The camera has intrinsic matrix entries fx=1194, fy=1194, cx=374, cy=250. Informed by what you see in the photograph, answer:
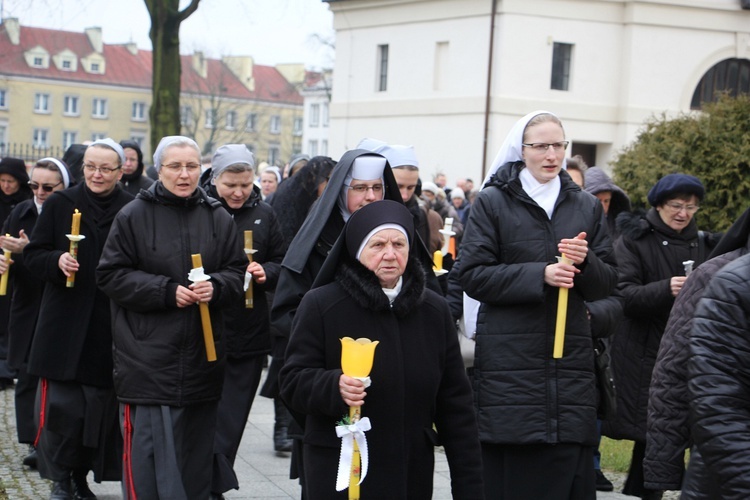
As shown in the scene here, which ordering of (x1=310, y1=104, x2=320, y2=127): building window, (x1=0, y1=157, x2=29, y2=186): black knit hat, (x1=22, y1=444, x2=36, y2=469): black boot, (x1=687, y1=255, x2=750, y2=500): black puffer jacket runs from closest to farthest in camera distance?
(x1=687, y1=255, x2=750, y2=500): black puffer jacket → (x1=22, y1=444, x2=36, y2=469): black boot → (x1=0, y1=157, x2=29, y2=186): black knit hat → (x1=310, y1=104, x2=320, y2=127): building window

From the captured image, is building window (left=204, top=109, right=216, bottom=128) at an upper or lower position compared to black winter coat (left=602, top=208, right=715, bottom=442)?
upper

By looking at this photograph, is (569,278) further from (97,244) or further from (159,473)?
(97,244)

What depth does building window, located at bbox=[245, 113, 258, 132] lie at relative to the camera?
103681 mm

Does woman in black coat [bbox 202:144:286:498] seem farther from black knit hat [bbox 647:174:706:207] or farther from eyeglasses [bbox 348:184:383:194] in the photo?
black knit hat [bbox 647:174:706:207]

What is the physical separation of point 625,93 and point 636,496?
106 feet

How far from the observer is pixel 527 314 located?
5.78 metres

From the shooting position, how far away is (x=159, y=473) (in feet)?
20.8

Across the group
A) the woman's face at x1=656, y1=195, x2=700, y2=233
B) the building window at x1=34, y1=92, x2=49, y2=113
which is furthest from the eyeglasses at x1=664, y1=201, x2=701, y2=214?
the building window at x1=34, y1=92, x2=49, y2=113

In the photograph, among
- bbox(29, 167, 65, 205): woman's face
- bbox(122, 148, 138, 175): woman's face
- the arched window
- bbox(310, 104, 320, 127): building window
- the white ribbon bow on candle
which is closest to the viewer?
the white ribbon bow on candle

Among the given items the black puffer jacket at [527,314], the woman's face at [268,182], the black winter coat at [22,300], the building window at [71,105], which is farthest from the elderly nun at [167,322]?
the building window at [71,105]

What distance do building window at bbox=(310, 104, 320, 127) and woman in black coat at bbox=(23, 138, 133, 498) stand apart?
8365 cm

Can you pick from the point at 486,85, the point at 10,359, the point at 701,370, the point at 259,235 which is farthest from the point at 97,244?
the point at 486,85

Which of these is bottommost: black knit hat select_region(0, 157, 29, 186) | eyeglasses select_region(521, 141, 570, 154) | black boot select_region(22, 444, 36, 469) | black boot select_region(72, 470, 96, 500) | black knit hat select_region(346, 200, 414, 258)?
black boot select_region(22, 444, 36, 469)

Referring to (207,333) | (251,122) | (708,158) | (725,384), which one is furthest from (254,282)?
(251,122)
